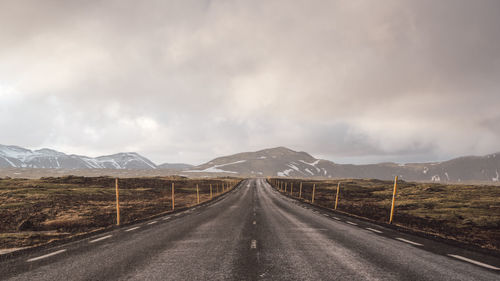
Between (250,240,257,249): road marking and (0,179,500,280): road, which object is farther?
(250,240,257,249): road marking

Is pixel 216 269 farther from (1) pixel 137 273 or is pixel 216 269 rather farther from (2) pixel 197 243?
(2) pixel 197 243

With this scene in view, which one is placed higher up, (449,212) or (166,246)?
(166,246)

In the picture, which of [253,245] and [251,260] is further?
[253,245]

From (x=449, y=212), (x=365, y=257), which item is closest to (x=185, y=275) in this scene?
(x=365, y=257)

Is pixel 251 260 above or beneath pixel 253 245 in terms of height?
above

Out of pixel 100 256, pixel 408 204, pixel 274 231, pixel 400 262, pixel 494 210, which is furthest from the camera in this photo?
pixel 408 204

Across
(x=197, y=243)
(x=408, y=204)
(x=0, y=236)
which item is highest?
(x=197, y=243)

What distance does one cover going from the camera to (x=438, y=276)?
491 cm

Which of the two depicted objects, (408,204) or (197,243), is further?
(408,204)

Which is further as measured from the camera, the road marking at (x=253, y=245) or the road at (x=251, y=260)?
the road marking at (x=253, y=245)

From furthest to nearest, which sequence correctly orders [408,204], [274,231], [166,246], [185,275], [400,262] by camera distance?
[408,204] < [274,231] < [166,246] < [400,262] < [185,275]

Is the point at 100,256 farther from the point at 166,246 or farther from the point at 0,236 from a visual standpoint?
the point at 0,236

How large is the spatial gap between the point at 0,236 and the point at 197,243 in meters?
8.77

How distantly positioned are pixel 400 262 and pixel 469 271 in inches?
50.3
